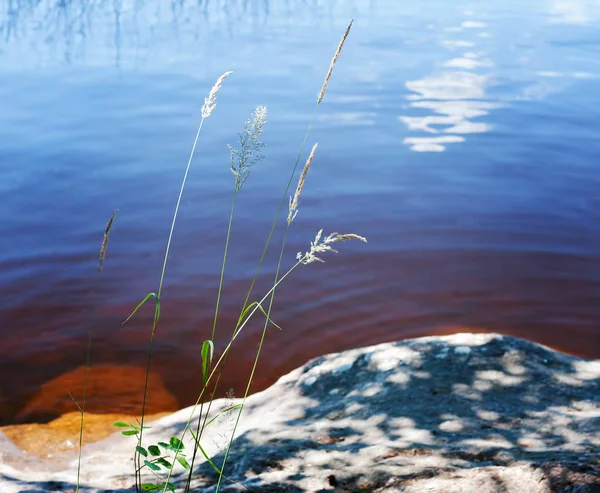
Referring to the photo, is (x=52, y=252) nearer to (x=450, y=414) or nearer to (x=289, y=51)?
(x=450, y=414)

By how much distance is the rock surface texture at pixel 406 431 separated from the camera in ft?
6.59

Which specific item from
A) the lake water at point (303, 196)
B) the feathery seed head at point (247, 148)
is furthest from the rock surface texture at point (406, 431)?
the lake water at point (303, 196)

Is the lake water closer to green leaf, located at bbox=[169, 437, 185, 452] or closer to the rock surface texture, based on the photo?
the rock surface texture

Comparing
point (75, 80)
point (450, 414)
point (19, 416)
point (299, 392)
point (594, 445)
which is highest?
point (75, 80)

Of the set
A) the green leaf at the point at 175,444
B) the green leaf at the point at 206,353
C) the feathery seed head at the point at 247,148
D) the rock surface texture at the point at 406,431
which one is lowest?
the rock surface texture at the point at 406,431

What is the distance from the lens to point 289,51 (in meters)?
11.5

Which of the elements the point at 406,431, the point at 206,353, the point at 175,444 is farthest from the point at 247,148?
the point at 406,431

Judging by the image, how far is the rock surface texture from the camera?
2010 millimetres

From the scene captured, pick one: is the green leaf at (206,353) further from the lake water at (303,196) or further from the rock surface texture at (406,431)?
the lake water at (303,196)

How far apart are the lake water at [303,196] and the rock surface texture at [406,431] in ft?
3.20

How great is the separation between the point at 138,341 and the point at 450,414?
2466mm

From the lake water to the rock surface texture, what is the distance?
38.4 inches

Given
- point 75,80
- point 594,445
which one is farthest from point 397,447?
point 75,80

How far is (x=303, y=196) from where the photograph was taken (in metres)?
6.35
